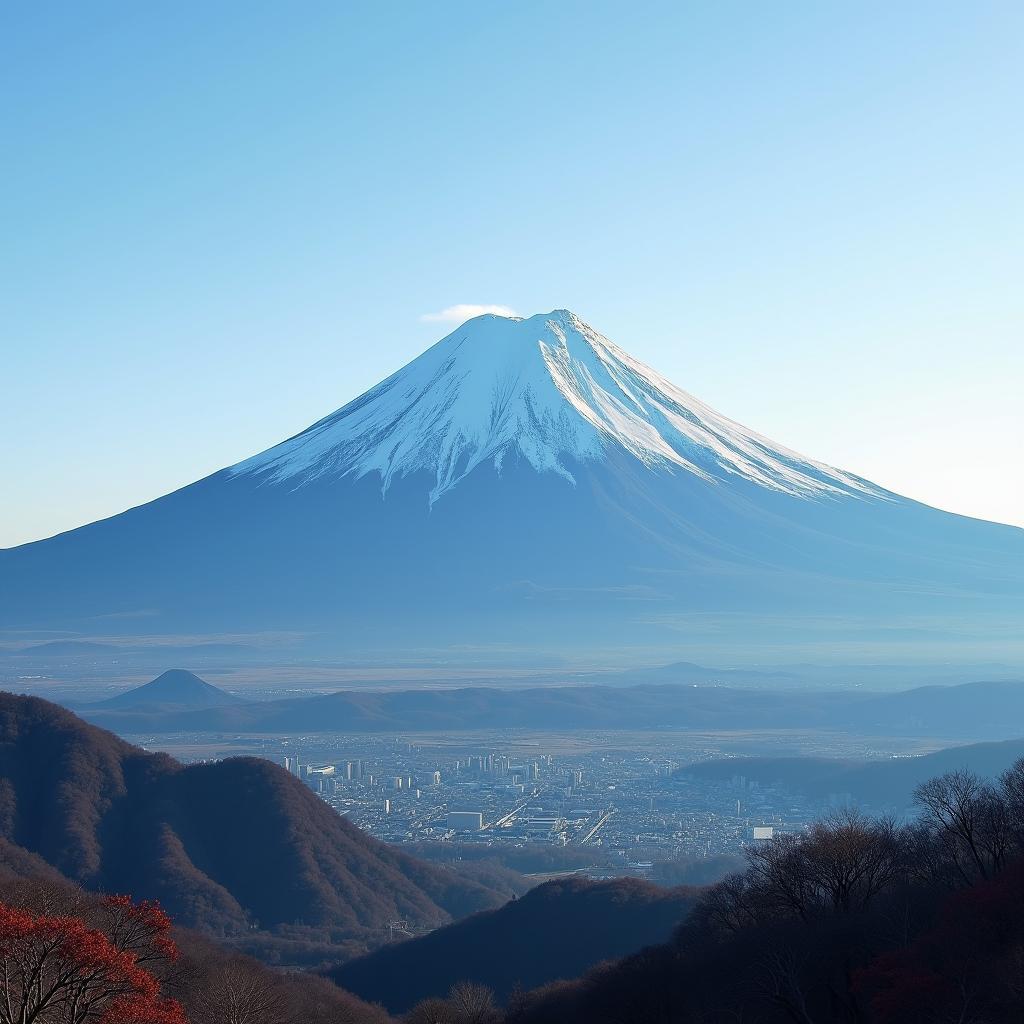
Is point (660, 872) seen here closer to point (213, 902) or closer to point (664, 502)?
point (213, 902)

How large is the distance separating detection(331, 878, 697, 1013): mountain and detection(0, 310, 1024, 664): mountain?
114 meters

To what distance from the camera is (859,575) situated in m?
168

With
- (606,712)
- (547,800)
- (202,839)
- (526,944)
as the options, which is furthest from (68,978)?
(606,712)

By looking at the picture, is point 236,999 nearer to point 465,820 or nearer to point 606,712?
point 465,820

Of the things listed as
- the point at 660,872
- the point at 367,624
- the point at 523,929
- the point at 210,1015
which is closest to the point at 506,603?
the point at 367,624

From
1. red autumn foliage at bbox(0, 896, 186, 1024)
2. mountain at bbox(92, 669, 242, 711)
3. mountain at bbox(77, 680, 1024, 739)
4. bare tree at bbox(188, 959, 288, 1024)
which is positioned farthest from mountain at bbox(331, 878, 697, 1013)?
mountain at bbox(92, 669, 242, 711)

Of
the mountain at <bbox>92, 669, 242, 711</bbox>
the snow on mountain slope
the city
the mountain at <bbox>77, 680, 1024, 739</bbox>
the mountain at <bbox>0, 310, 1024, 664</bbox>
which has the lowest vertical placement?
the city

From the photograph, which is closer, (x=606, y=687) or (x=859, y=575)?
(x=606, y=687)

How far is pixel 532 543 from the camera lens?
175125mm

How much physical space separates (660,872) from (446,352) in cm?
13828

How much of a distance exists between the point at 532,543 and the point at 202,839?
129 metres

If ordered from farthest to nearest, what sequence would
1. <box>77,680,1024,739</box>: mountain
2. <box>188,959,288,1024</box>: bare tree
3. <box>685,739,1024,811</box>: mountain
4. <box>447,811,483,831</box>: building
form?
1. <box>77,680,1024,739</box>: mountain
2. <box>685,739,1024,811</box>: mountain
3. <box>447,811,483,831</box>: building
4. <box>188,959,288,1024</box>: bare tree

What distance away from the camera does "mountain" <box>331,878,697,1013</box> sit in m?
36.2

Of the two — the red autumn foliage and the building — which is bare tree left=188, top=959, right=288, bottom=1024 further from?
the building
